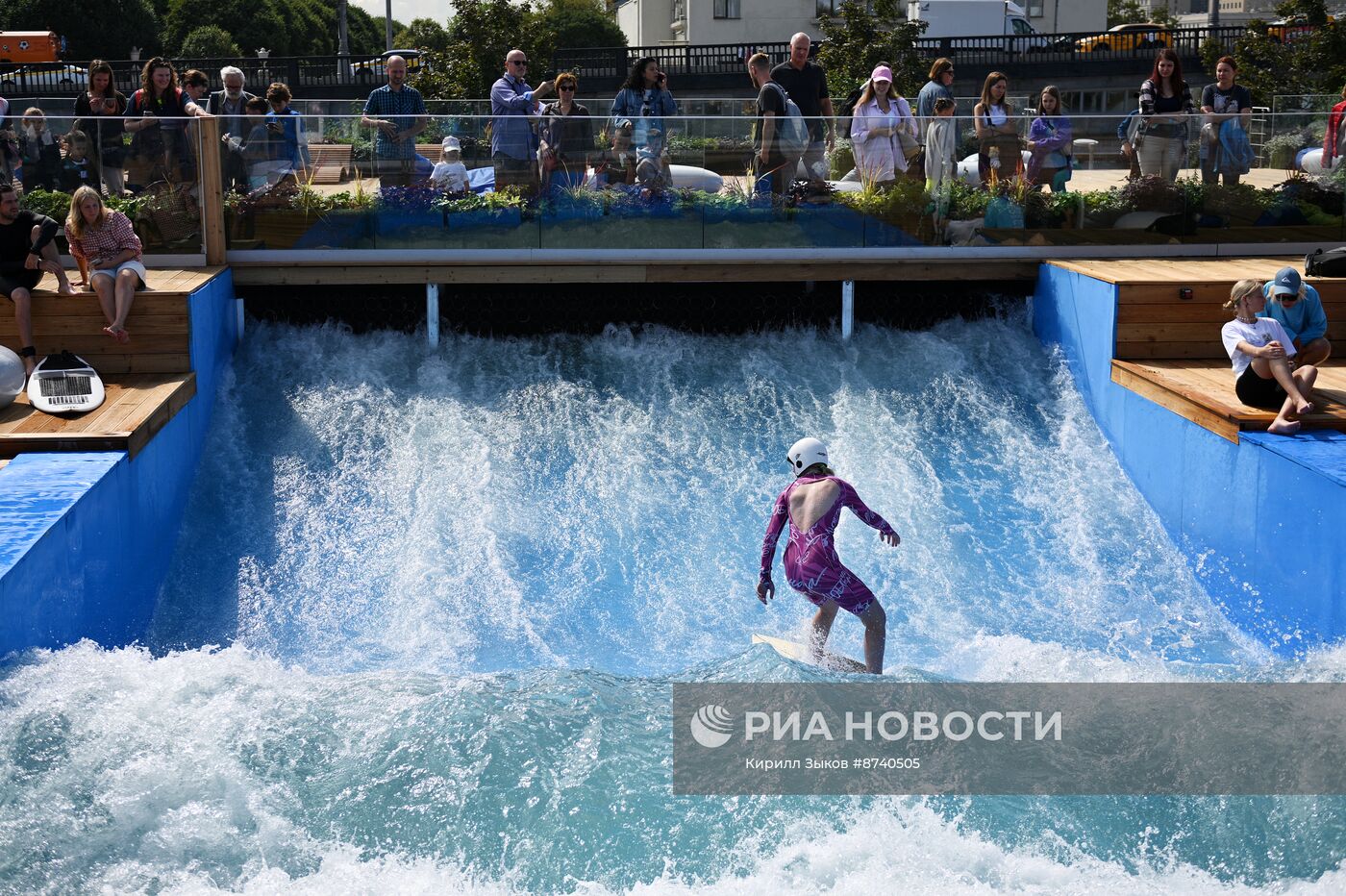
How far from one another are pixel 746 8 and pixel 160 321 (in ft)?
126

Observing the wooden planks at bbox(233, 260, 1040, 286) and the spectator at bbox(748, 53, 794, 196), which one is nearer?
the spectator at bbox(748, 53, 794, 196)

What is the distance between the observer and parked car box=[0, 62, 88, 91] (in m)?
28.3

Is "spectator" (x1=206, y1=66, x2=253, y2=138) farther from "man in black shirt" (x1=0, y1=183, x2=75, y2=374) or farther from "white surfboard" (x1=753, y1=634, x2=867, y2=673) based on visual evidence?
"white surfboard" (x1=753, y1=634, x2=867, y2=673)

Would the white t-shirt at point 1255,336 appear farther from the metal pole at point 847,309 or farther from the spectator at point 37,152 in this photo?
the spectator at point 37,152

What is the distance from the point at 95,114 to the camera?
12.6 meters

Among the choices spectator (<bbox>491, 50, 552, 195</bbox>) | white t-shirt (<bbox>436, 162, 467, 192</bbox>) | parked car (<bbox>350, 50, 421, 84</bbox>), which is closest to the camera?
spectator (<bbox>491, 50, 552, 195</bbox>)

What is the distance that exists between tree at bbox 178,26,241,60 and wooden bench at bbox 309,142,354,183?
1374 inches

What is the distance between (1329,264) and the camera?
1141cm

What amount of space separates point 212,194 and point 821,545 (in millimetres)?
7321

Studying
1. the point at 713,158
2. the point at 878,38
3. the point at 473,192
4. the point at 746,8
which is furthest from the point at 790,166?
the point at 746,8

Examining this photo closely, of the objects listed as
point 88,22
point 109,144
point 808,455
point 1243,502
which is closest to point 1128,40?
point 1243,502

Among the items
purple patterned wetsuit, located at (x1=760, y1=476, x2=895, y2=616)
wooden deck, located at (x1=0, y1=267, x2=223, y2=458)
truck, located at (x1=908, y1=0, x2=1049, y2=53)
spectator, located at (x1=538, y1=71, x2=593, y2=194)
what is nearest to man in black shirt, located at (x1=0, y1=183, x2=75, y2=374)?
wooden deck, located at (x1=0, y1=267, x2=223, y2=458)

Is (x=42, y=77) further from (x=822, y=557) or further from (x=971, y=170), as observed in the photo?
(x=822, y=557)

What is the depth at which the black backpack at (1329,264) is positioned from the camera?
A: 448 inches
